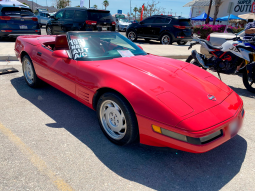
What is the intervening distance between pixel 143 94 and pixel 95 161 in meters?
0.90

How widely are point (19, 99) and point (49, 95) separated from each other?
53cm

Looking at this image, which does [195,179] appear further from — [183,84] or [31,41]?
[31,41]

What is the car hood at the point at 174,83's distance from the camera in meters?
2.34

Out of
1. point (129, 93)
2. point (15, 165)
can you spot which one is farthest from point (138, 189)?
point (15, 165)

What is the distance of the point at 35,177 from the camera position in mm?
2164

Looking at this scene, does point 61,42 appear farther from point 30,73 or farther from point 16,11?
point 16,11

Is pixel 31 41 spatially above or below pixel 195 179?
above

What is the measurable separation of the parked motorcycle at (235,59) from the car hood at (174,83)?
6.99 feet

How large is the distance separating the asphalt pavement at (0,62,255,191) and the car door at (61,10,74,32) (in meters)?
8.77

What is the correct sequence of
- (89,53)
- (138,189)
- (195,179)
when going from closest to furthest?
1. (138,189)
2. (195,179)
3. (89,53)

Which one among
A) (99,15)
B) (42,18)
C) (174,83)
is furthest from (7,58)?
(42,18)

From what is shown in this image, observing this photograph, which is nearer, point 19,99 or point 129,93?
point 129,93

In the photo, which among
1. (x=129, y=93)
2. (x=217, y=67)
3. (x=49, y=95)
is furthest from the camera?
(x=217, y=67)

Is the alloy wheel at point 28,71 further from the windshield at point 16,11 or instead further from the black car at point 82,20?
the black car at point 82,20
